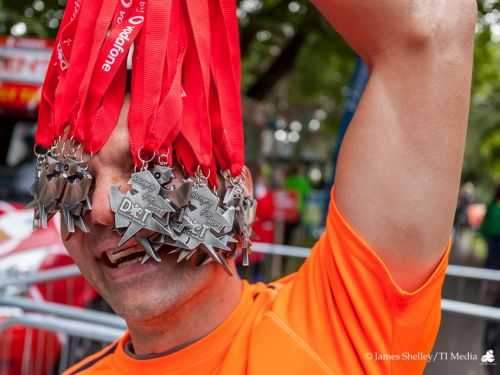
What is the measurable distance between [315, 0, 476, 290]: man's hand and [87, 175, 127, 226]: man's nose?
18.9 inches

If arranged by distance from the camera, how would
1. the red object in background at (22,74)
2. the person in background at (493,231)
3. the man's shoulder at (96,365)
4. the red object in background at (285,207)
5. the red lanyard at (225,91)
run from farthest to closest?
the red object in background at (285,207)
the person in background at (493,231)
the red object in background at (22,74)
the man's shoulder at (96,365)
the red lanyard at (225,91)

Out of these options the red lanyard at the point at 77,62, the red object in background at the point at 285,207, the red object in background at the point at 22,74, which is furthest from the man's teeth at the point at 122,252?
the red object in background at the point at 285,207

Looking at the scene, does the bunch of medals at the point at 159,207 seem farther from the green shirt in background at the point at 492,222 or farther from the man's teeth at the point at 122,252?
the green shirt in background at the point at 492,222

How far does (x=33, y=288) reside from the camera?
12.5 feet

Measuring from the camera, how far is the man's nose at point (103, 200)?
3.83 ft

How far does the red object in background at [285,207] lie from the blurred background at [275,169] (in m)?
0.02

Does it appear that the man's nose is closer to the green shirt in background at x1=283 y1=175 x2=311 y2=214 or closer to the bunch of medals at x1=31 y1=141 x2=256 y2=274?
the bunch of medals at x1=31 y1=141 x2=256 y2=274

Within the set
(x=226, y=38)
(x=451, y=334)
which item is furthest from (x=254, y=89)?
(x=226, y=38)

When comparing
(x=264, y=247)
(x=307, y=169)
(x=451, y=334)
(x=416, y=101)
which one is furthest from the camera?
(x=307, y=169)

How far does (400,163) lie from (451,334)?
2.12 meters

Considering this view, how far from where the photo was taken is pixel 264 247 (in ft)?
16.0

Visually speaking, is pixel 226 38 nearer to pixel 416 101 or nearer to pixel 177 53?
pixel 177 53

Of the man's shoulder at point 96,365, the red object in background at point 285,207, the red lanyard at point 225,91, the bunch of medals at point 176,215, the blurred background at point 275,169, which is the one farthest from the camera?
the red object in background at point 285,207

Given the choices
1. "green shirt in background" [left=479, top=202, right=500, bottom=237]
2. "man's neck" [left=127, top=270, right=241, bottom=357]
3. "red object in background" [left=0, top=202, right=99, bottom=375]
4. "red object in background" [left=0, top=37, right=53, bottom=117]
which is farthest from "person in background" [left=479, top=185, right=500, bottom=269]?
"man's neck" [left=127, top=270, right=241, bottom=357]
